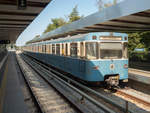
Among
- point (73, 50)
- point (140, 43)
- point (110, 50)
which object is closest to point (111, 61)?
point (110, 50)

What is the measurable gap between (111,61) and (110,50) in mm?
609

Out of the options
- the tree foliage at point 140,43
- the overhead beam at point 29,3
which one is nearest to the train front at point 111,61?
the overhead beam at point 29,3

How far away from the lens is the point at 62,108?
6.93 meters

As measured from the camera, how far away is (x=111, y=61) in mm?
9102

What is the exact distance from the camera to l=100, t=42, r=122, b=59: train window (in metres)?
8.91

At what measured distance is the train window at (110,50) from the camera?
891 cm

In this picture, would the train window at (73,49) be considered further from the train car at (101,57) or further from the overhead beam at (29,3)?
the overhead beam at (29,3)

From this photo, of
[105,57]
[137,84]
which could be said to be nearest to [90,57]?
[105,57]

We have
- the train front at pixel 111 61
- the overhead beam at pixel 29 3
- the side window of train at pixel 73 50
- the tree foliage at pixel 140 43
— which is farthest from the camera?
the tree foliage at pixel 140 43

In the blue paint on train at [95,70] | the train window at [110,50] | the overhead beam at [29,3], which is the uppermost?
the overhead beam at [29,3]

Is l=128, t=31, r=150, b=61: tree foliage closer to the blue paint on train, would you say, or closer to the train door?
the blue paint on train

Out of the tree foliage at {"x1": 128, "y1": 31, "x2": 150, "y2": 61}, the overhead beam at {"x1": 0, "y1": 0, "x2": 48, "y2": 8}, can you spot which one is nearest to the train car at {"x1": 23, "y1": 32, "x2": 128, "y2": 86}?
the overhead beam at {"x1": 0, "y1": 0, "x2": 48, "y2": 8}

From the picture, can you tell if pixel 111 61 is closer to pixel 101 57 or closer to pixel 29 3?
pixel 101 57

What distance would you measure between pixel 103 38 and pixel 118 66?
1.83 m
